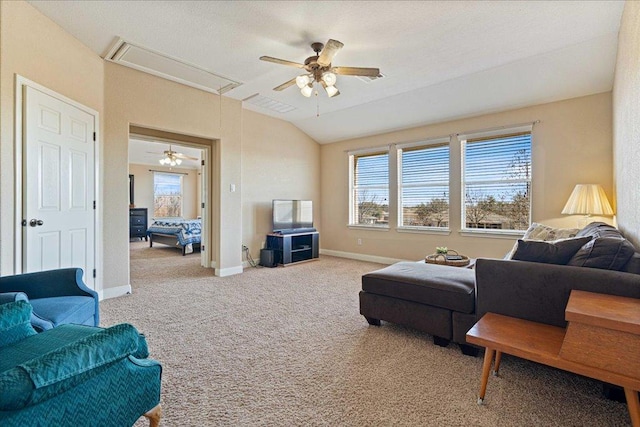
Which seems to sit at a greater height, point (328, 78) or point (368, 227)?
point (328, 78)

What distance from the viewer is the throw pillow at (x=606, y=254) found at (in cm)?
173

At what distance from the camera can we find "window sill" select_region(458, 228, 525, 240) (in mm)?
4383

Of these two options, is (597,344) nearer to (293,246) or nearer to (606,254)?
(606,254)

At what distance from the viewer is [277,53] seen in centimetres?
336

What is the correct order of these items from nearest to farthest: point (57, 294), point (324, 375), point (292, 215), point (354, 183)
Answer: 1. point (324, 375)
2. point (57, 294)
3. point (292, 215)
4. point (354, 183)

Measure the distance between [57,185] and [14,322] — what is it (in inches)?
84.9

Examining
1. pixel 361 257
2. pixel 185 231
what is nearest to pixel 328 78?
pixel 361 257

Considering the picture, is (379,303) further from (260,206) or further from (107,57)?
A: (107,57)

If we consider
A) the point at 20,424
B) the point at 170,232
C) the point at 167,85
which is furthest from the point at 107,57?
the point at 170,232

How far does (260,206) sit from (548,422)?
4.92 m

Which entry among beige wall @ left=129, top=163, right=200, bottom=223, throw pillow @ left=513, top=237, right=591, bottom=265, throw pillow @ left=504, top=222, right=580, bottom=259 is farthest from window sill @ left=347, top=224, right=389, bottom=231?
beige wall @ left=129, top=163, right=200, bottom=223

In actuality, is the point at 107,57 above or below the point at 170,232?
above

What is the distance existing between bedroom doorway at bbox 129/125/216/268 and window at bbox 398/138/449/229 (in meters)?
3.42

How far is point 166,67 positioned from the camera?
3734 mm
